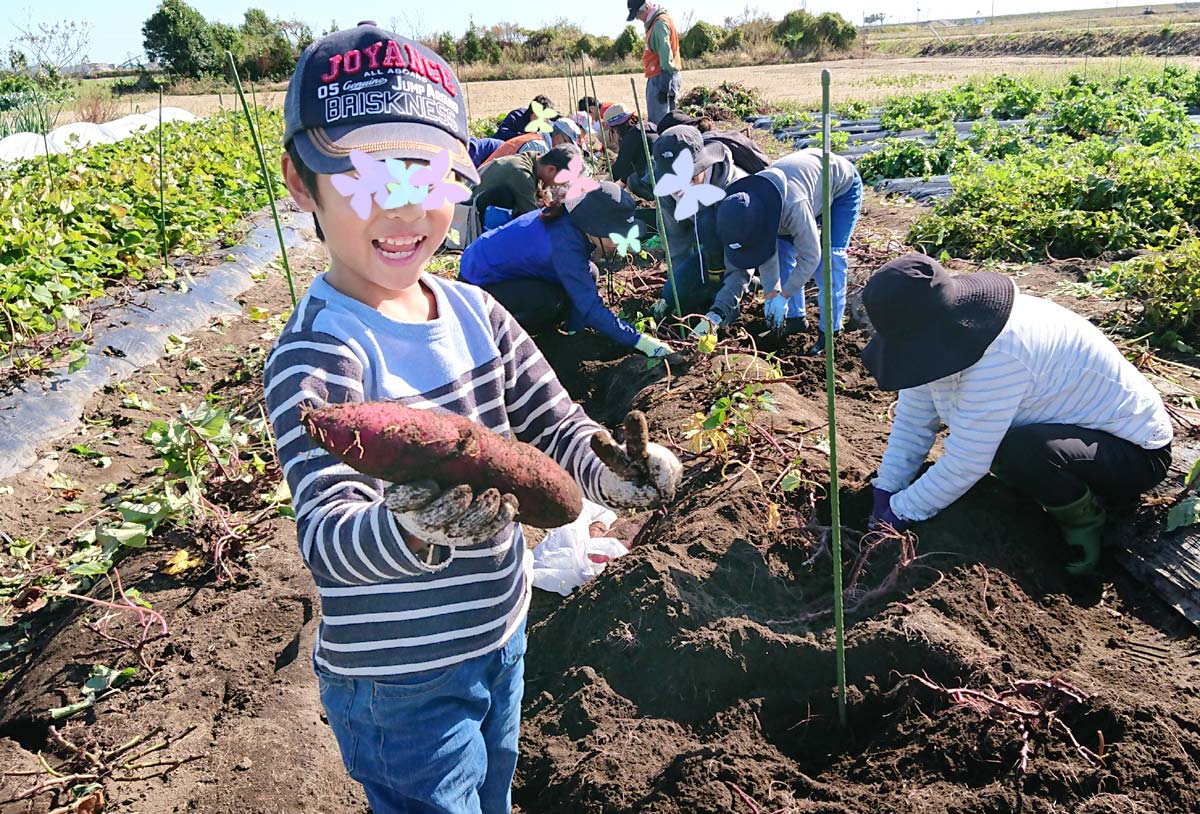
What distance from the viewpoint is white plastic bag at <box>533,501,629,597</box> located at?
257 centimetres

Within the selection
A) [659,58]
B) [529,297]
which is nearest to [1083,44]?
[659,58]

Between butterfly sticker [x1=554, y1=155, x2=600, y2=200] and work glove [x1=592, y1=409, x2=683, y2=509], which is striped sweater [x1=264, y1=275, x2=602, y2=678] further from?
butterfly sticker [x1=554, y1=155, x2=600, y2=200]

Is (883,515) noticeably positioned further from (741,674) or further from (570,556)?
(570,556)

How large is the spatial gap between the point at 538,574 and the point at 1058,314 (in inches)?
63.6

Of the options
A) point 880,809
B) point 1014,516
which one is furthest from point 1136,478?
point 880,809

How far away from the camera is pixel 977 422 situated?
226cm

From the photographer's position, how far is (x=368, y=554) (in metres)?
0.90

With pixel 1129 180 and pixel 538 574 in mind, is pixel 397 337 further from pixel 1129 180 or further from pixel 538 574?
pixel 1129 180

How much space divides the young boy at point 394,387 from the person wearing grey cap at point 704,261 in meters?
2.78

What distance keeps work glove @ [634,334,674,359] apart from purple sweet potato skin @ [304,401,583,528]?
2.99 metres

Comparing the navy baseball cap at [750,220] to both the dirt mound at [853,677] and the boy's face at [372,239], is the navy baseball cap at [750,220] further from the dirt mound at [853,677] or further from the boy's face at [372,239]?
the boy's face at [372,239]

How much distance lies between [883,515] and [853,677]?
0.63 meters

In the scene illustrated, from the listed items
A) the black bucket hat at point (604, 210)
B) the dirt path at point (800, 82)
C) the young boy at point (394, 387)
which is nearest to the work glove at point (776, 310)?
the black bucket hat at point (604, 210)

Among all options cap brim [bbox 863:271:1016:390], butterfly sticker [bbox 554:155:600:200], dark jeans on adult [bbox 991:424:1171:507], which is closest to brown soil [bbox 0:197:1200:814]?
dark jeans on adult [bbox 991:424:1171:507]
